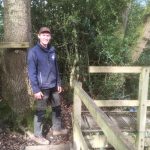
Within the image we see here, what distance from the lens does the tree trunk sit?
646 cm

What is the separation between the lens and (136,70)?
5.57 meters

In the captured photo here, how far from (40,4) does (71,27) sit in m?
0.97

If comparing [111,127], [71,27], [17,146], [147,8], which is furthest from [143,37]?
[111,127]

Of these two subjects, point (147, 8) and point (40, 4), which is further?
point (147, 8)

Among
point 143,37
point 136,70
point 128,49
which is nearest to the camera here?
point 136,70

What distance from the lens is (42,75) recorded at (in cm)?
566

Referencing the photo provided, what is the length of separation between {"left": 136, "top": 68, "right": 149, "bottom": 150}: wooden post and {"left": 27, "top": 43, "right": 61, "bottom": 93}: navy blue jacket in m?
1.45

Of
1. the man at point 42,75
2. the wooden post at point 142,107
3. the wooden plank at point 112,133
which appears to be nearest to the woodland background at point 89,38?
the man at point 42,75

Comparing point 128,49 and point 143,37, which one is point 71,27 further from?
point 143,37

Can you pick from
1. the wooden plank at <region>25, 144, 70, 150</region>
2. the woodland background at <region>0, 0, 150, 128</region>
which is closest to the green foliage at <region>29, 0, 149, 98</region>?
the woodland background at <region>0, 0, 150, 128</region>

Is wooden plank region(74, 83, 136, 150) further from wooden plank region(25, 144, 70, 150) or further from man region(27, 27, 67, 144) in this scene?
wooden plank region(25, 144, 70, 150)

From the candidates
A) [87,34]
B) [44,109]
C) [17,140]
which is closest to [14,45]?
[44,109]

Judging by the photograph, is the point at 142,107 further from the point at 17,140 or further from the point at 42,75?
the point at 17,140

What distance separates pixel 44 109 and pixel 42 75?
60 cm
